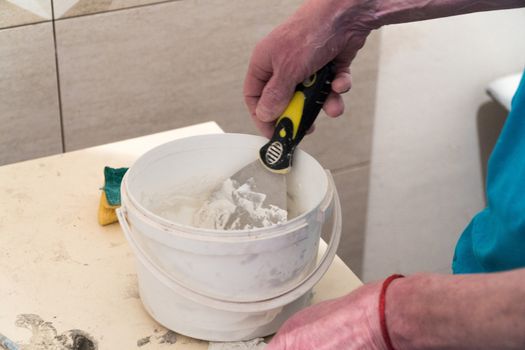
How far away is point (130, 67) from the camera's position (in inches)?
55.2

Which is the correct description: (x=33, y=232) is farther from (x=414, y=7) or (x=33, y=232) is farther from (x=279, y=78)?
(x=414, y=7)

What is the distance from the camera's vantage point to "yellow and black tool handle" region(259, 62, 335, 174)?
914mm

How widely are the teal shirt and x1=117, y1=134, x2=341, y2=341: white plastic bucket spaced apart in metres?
0.18

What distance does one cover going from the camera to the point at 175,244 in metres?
0.77

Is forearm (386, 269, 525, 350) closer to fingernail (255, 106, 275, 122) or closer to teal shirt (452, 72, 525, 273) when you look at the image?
teal shirt (452, 72, 525, 273)

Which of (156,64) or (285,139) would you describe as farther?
(156,64)

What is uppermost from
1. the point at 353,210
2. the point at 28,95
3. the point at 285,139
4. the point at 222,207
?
the point at 285,139

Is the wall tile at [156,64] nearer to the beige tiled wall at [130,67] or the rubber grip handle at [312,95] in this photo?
the beige tiled wall at [130,67]

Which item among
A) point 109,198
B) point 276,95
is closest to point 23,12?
point 109,198

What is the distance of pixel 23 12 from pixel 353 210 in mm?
945

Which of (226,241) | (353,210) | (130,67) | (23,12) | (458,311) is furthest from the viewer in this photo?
(353,210)

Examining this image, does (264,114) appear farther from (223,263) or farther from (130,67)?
(130,67)

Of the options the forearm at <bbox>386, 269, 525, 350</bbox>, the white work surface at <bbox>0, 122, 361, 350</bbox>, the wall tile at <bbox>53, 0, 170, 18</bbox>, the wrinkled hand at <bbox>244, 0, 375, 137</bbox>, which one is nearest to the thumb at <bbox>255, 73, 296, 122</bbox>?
the wrinkled hand at <bbox>244, 0, 375, 137</bbox>

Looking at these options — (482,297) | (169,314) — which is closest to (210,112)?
(169,314)
